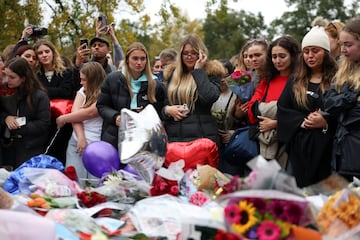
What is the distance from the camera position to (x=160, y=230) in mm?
2473

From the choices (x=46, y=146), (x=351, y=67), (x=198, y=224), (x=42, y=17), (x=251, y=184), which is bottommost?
(x=46, y=146)

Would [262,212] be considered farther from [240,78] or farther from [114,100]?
[114,100]

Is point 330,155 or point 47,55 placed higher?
point 47,55

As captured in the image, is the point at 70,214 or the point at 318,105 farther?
the point at 318,105

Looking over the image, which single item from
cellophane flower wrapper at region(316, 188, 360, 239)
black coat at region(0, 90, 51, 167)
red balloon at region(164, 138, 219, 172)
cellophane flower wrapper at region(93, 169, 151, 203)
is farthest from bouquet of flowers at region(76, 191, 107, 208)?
black coat at region(0, 90, 51, 167)

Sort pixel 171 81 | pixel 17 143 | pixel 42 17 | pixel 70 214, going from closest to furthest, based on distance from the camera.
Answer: pixel 70 214
pixel 171 81
pixel 17 143
pixel 42 17

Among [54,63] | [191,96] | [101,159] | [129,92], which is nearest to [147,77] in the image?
[129,92]

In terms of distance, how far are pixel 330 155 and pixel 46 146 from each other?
272 centimetres

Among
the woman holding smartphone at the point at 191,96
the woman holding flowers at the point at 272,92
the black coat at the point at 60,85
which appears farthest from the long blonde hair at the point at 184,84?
the black coat at the point at 60,85

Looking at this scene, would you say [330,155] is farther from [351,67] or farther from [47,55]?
[47,55]

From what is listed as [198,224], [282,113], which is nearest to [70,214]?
[198,224]

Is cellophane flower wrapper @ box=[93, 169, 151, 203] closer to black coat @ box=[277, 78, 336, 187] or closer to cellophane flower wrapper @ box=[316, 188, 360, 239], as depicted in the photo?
cellophane flower wrapper @ box=[316, 188, 360, 239]

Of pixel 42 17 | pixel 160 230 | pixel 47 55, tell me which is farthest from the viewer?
pixel 42 17

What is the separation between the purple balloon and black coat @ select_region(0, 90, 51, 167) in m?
1.68
